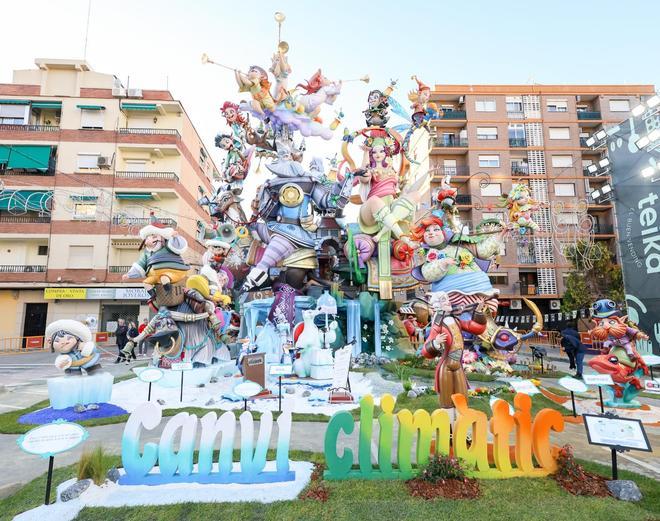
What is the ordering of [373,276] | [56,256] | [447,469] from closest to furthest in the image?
[447,469], [373,276], [56,256]

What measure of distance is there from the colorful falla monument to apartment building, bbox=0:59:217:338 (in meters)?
21.4

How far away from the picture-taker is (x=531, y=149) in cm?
2842

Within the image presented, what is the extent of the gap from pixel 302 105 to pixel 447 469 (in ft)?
44.9

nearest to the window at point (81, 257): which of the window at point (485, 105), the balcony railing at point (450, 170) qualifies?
the balcony railing at point (450, 170)

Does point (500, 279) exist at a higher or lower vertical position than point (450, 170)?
lower

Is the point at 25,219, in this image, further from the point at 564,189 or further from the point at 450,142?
the point at 564,189

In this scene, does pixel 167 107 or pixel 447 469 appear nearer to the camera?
pixel 447 469

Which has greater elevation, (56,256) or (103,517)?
(56,256)

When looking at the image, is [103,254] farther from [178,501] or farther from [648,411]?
[648,411]

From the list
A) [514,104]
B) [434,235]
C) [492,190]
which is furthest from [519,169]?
[434,235]

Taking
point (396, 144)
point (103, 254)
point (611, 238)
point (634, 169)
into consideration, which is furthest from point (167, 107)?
point (611, 238)

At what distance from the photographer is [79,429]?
3846 mm

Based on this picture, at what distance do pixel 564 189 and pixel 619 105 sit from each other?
312 inches

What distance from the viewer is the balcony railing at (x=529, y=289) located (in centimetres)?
2694
